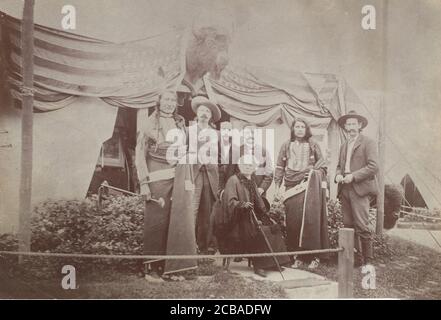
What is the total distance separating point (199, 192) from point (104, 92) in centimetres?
153

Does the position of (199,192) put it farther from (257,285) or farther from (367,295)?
(367,295)

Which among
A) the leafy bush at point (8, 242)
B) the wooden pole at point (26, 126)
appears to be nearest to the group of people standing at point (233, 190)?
the wooden pole at point (26, 126)

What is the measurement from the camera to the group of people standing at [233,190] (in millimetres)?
6117

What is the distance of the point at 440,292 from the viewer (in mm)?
6488

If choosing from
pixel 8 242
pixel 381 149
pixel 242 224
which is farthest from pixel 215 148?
pixel 8 242

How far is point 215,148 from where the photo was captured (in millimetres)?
6215

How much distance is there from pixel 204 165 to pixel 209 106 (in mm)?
668

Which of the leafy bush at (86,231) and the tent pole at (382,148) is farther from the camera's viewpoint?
the tent pole at (382,148)

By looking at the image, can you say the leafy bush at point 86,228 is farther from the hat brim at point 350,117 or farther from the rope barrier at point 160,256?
the hat brim at point 350,117

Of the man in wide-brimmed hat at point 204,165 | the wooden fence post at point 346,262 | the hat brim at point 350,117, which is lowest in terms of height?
the wooden fence post at point 346,262

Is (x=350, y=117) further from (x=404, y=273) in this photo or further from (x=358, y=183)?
(x=404, y=273)

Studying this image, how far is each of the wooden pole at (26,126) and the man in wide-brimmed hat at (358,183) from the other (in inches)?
137

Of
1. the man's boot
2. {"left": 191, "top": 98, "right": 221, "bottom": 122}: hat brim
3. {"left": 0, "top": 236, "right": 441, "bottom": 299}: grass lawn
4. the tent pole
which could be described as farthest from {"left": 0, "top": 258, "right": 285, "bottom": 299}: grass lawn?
the tent pole
